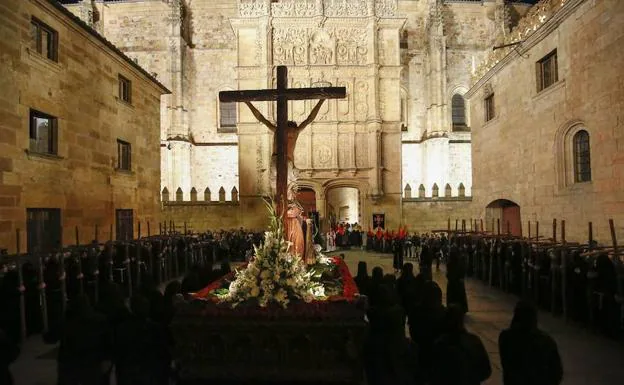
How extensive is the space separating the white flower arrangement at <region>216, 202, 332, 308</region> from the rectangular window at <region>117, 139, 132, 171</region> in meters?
12.6

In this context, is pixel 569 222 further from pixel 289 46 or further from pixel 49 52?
pixel 289 46

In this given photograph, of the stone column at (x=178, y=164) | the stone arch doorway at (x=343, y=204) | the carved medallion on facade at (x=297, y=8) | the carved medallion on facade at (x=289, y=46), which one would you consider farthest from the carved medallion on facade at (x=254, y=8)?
the stone arch doorway at (x=343, y=204)

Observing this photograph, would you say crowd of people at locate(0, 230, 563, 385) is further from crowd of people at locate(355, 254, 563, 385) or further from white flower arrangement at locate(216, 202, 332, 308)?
white flower arrangement at locate(216, 202, 332, 308)

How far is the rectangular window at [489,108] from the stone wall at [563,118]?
438mm

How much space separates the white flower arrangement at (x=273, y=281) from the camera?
6.18 meters

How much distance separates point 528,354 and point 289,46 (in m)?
24.5

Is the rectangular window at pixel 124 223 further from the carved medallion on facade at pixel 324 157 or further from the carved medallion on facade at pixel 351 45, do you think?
the carved medallion on facade at pixel 351 45

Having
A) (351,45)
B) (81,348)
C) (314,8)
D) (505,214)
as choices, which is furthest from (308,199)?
(81,348)

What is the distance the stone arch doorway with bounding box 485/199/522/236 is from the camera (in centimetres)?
1778

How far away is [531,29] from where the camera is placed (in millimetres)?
15164

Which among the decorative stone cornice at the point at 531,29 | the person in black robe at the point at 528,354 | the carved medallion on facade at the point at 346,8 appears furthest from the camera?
the carved medallion on facade at the point at 346,8

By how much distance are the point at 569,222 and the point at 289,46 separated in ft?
60.1

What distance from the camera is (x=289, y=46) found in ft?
87.6

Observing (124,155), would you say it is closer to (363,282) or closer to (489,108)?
(363,282)
